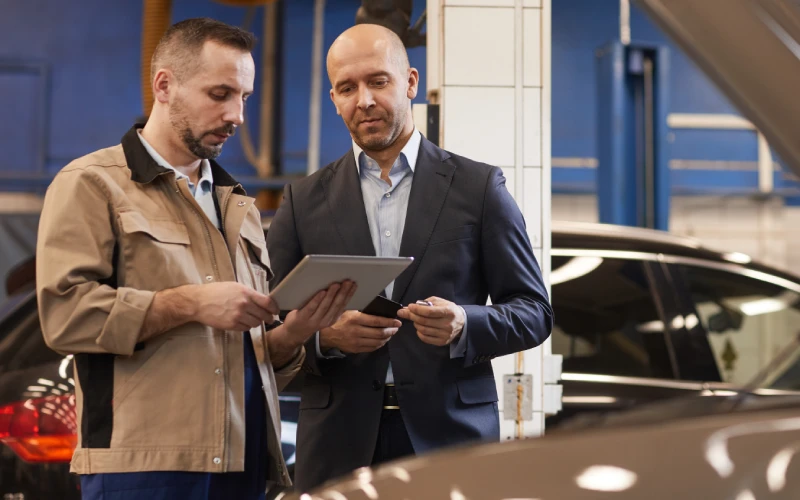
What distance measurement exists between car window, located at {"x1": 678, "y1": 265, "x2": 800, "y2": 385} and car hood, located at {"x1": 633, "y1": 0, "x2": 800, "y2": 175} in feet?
10.3

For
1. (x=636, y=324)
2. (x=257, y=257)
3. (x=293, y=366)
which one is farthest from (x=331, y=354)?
(x=636, y=324)

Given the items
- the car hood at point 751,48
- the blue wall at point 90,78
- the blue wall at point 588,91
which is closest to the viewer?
the car hood at point 751,48

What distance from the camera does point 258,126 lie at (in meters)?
10.1

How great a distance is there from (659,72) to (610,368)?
3.72m

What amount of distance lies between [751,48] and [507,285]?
1.48 metres

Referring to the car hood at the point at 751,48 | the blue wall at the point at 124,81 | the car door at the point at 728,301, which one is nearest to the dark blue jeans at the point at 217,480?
the car hood at the point at 751,48

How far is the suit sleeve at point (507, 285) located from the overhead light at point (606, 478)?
1.20 m

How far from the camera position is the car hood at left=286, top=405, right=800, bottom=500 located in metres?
1.03

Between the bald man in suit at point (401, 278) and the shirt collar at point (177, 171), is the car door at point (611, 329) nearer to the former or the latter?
the bald man in suit at point (401, 278)

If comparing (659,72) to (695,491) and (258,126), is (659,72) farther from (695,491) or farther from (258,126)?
(695,491)

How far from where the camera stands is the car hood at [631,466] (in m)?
1.03

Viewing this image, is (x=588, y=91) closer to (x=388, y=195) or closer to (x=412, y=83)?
(x=412, y=83)

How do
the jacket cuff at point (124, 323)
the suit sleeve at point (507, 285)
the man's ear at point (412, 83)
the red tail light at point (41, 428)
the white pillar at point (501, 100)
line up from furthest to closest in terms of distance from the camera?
the white pillar at point (501, 100) → the red tail light at point (41, 428) → the man's ear at point (412, 83) → the suit sleeve at point (507, 285) → the jacket cuff at point (124, 323)

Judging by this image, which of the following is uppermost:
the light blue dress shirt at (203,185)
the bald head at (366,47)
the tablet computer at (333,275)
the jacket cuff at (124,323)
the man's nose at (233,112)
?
the bald head at (366,47)
